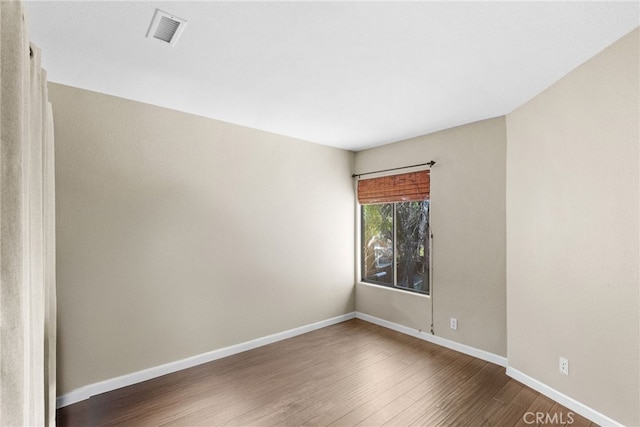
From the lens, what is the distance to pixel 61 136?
2.39 m

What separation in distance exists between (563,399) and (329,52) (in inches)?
118

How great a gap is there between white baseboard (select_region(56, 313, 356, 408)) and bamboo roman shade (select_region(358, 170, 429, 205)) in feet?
6.10

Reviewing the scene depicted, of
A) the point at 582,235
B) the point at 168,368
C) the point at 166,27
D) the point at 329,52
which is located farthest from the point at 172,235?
the point at 582,235

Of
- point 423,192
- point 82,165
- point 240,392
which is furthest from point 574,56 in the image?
point 82,165

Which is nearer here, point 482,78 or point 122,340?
point 482,78

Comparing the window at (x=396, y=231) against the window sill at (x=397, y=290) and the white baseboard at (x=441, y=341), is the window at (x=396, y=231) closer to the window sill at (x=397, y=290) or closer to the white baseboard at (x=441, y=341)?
the window sill at (x=397, y=290)

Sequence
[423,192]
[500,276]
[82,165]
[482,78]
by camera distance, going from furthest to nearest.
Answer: [423,192], [500,276], [82,165], [482,78]

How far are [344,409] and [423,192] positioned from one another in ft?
8.08

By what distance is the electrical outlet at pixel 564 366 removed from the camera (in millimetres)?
2299

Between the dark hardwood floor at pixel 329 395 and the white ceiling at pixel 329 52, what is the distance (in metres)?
2.45

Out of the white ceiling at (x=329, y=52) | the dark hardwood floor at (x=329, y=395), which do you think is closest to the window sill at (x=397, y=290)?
the dark hardwood floor at (x=329, y=395)

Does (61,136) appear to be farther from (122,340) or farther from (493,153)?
(493,153)

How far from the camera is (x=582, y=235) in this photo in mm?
2199

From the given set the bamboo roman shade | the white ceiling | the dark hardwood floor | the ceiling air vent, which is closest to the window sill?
the dark hardwood floor
